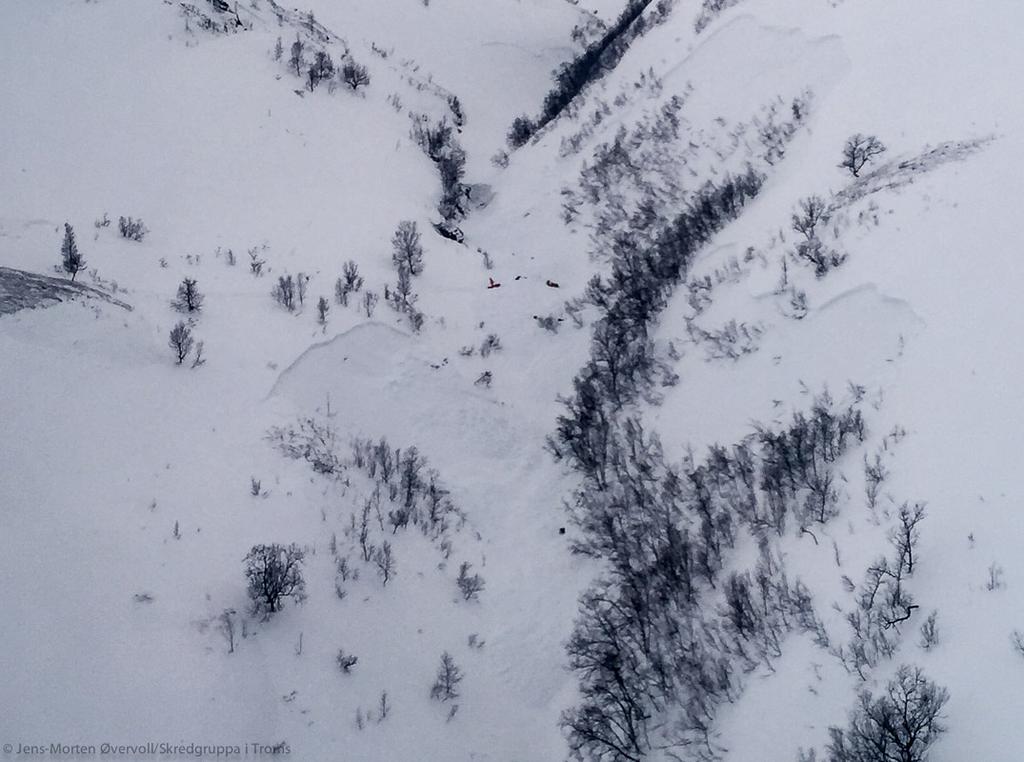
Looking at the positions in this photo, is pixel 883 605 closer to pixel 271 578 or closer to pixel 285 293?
pixel 271 578

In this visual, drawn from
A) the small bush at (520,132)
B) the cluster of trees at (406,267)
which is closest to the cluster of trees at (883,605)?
the cluster of trees at (406,267)

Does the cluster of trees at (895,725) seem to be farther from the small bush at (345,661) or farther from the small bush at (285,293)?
the small bush at (285,293)

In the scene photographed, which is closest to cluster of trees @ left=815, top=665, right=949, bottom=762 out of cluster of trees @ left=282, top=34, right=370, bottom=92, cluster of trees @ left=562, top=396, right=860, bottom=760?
cluster of trees @ left=562, top=396, right=860, bottom=760

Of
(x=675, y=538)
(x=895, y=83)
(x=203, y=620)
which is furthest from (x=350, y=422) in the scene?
(x=895, y=83)

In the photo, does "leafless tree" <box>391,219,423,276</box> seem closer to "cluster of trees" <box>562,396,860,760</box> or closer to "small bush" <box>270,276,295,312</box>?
"small bush" <box>270,276,295,312</box>

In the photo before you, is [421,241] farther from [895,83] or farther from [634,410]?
[895,83]

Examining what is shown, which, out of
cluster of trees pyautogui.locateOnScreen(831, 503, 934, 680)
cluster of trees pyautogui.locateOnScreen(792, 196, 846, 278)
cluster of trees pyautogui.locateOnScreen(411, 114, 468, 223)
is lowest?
cluster of trees pyautogui.locateOnScreen(831, 503, 934, 680)

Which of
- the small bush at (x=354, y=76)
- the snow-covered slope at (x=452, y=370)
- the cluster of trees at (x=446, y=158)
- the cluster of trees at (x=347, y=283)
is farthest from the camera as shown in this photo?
the small bush at (x=354, y=76)
